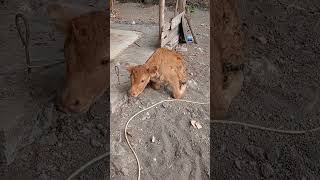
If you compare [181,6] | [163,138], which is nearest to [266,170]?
[163,138]

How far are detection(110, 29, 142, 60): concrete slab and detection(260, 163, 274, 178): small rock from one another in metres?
2.31

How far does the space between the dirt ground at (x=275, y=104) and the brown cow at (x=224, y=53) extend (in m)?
0.16

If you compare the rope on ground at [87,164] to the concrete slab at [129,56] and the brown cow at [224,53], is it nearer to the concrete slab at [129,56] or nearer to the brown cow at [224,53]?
the concrete slab at [129,56]

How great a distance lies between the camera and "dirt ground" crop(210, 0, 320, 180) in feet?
13.2

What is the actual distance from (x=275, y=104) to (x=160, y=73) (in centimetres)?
144

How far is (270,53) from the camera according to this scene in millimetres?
5801

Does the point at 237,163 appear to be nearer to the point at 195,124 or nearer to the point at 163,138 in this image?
the point at 195,124

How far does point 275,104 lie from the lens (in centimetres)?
481

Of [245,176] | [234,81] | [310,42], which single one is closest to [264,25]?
[310,42]

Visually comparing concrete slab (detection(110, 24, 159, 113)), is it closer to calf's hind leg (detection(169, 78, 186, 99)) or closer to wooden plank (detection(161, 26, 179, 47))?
wooden plank (detection(161, 26, 179, 47))

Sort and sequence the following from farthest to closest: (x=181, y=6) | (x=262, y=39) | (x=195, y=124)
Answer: (x=181, y=6) → (x=262, y=39) → (x=195, y=124)

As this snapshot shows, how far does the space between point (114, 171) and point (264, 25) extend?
3874 millimetres

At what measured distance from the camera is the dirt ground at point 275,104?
158 inches

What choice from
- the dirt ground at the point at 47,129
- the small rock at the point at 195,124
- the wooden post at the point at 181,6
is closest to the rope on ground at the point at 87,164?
the dirt ground at the point at 47,129
